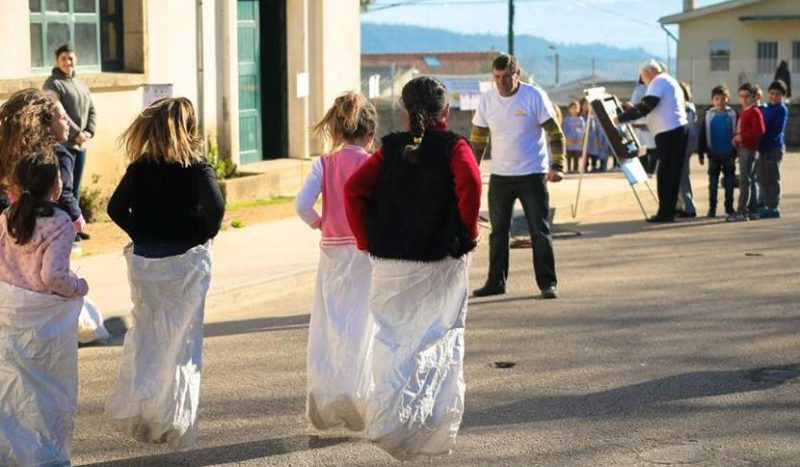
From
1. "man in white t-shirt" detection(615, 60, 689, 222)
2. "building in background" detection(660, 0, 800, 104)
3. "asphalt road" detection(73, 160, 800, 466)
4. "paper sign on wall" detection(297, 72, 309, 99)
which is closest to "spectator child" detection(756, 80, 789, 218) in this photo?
"man in white t-shirt" detection(615, 60, 689, 222)

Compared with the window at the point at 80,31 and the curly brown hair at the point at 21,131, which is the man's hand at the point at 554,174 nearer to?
the curly brown hair at the point at 21,131

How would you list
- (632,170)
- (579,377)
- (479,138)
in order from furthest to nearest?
(632,170)
(479,138)
(579,377)

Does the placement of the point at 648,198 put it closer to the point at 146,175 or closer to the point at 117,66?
the point at 117,66

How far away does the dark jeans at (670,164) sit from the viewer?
17141mm

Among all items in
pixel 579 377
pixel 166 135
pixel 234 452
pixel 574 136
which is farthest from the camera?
pixel 574 136

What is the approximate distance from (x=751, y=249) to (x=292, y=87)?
8.03 metres

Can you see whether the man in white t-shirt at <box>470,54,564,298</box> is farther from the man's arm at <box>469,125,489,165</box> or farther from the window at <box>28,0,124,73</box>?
the window at <box>28,0,124,73</box>

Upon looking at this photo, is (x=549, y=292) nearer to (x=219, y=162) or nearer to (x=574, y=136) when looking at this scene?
(x=219, y=162)

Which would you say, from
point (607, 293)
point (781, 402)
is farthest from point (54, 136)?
point (607, 293)

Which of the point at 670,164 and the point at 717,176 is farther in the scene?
the point at 717,176

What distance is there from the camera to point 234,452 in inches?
288

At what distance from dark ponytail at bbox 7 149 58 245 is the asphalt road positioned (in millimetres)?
1330

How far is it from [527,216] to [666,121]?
5.81 m

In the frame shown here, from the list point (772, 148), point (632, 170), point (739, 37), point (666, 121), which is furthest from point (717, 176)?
point (739, 37)
